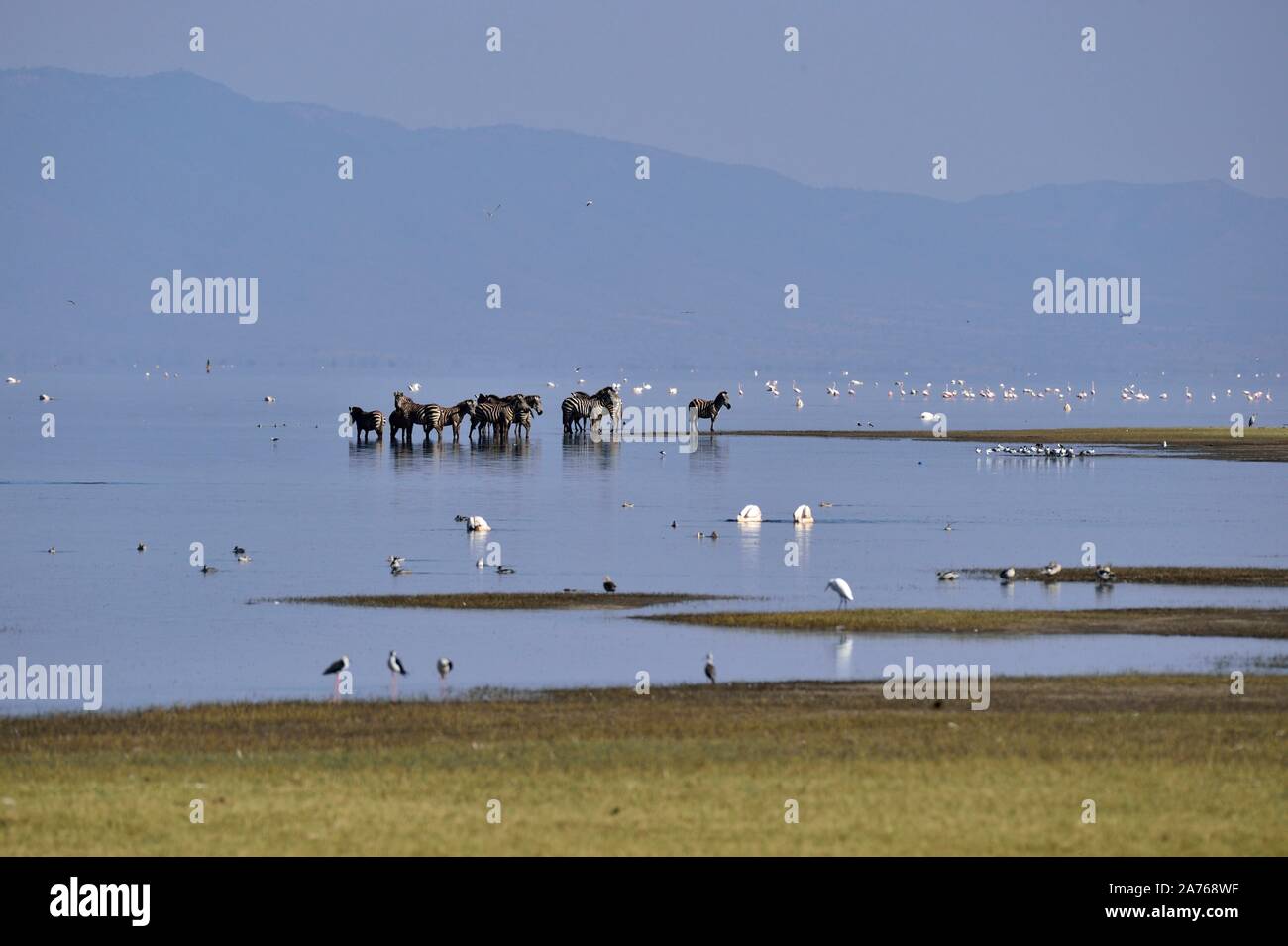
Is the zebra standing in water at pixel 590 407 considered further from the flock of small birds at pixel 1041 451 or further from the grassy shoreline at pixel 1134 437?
the flock of small birds at pixel 1041 451

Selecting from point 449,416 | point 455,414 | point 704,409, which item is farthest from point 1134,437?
point 449,416

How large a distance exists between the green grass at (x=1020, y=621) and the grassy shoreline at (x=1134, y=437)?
4808 cm

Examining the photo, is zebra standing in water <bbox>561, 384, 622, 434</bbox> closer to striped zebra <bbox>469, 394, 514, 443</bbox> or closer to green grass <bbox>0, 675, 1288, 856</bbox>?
striped zebra <bbox>469, 394, 514, 443</bbox>

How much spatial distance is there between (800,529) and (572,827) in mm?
32489

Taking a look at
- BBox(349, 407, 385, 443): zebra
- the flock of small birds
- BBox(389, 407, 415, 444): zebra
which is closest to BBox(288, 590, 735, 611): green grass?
the flock of small birds

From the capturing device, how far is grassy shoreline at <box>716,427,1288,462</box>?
83312mm

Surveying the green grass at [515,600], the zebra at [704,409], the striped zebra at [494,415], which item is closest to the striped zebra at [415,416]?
the striped zebra at [494,415]

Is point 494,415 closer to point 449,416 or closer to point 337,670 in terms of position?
point 449,416

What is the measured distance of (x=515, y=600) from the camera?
115 feet

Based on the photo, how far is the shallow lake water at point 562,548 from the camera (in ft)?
92.8

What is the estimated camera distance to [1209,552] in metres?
42.7

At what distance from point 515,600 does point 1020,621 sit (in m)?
8.34

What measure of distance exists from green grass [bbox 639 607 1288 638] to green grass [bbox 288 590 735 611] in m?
1.71
